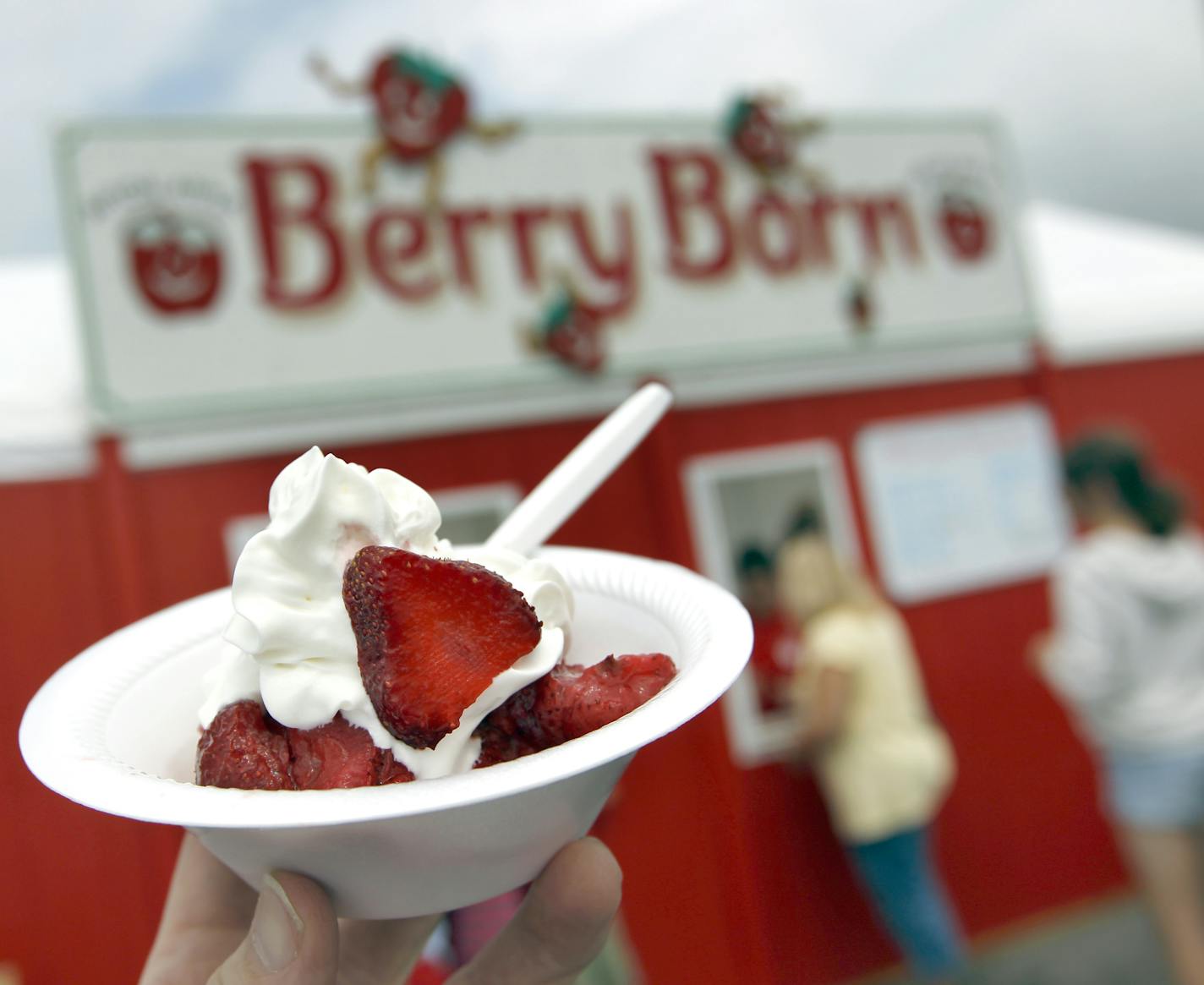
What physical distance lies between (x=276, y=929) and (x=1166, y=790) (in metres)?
2.17

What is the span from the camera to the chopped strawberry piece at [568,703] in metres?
0.74

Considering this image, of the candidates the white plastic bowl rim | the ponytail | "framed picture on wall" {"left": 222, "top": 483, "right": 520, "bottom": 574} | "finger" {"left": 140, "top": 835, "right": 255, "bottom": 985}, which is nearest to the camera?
the white plastic bowl rim

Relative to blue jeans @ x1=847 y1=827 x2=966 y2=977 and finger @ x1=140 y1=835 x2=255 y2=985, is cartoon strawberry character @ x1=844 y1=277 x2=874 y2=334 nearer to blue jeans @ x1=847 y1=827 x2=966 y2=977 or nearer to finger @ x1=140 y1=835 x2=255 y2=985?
blue jeans @ x1=847 y1=827 x2=966 y2=977

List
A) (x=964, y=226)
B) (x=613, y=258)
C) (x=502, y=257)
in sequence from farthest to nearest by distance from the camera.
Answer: (x=964, y=226), (x=613, y=258), (x=502, y=257)

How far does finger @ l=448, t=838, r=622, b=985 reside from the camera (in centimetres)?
79

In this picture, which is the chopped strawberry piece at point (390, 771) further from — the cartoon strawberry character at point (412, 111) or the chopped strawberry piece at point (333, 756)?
the cartoon strawberry character at point (412, 111)

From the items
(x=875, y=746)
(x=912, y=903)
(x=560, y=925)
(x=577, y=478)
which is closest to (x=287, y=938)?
(x=560, y=925)

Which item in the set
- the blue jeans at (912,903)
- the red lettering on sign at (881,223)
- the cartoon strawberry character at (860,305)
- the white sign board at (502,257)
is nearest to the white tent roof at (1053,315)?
the white sign board at (502,257)

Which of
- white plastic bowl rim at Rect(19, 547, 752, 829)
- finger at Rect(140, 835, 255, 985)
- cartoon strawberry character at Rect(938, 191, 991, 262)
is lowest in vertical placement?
finger at Rect(140, 835, 255, 985)

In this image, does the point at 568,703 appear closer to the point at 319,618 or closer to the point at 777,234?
the point at 319,618

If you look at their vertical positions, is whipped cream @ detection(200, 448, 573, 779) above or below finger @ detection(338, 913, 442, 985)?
above

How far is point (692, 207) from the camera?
3.32m

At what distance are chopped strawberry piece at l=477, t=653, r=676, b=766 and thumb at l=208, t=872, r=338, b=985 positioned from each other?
0.16 m

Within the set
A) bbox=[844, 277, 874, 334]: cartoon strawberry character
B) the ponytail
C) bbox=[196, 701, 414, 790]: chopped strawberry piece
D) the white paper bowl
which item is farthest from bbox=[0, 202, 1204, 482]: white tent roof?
bbox=[196, 701, 414, 790]: chopped strawberry piece
